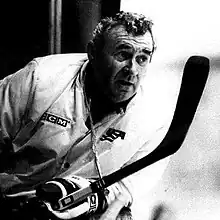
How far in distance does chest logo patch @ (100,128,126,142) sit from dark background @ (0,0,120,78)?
0.34 m

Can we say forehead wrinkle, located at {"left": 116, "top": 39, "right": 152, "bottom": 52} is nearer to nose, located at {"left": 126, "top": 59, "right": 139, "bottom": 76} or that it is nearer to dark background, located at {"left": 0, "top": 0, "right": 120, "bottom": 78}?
nose, located at {"left": 126, "top": 59, "right": 139, "bottom": 76}

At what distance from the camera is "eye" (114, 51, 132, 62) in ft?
2.69

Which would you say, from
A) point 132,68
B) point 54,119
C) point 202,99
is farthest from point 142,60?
point 202,99

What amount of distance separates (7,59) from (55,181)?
481 mm

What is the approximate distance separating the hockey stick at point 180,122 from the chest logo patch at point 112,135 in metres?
0.18

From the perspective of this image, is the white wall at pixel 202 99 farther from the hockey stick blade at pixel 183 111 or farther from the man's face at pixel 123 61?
the hockey stick blade at pixel 183 111

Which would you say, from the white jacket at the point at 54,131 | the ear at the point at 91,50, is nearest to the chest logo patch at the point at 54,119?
the white jacket at the point at 54,131

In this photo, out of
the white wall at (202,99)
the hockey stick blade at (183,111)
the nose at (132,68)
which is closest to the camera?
the hockey stick blade at (183,111)

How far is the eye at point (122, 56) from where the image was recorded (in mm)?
821

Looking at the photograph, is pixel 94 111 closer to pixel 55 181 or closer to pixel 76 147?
pixel 76 147

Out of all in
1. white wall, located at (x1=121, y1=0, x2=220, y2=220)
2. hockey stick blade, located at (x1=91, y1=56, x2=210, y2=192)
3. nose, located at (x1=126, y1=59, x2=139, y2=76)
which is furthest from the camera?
white wall, located at (x1=121, y1=0, x2=220, y2=220)

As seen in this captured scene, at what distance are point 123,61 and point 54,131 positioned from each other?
0.14 meters

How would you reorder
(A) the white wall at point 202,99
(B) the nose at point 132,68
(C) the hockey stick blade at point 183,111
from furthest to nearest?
(A) the white wall at point 202,99 → (B) the nose at point 132,68 → (C) the hockey stick blade at point 183,111

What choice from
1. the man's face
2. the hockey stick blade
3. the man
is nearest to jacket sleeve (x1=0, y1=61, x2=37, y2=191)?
the man
